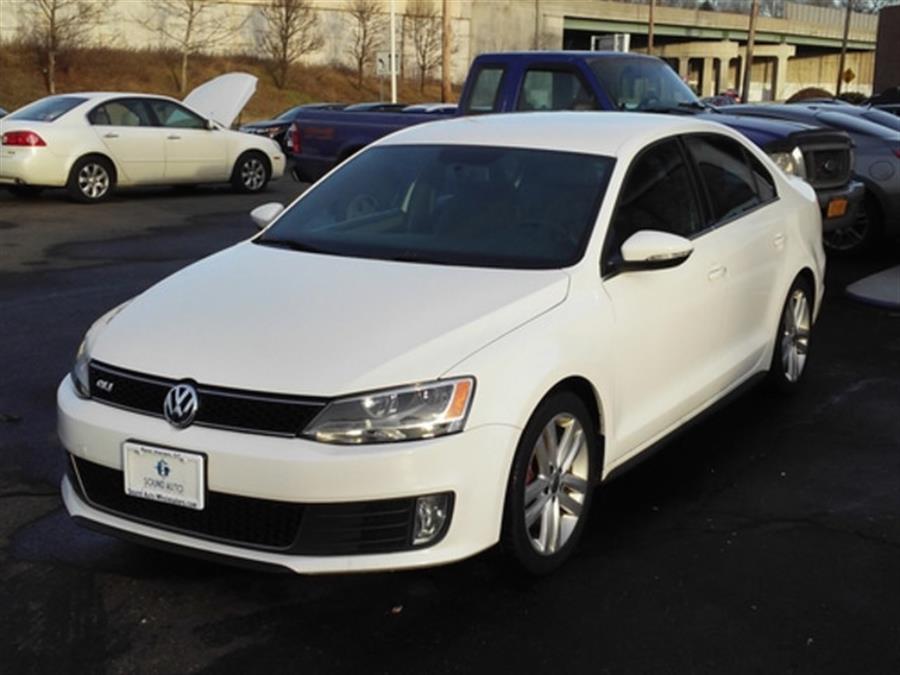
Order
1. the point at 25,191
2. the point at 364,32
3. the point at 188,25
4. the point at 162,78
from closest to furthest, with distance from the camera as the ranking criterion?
the point at 25,191, the point at 162,78, the point at 188,25, the point at 364,32

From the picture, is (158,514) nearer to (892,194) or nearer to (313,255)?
(313,255)

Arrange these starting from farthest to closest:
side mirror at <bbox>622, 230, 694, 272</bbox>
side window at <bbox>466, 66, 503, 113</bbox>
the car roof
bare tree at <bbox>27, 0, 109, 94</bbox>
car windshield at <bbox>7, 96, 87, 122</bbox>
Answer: bare tree at <bbox>27, 0, 109, 94</bbox> < car windshield at <bbox>7, 96, 87, 122</bbox> < side window at <bbox>466, 66, 503, 113</bbox> < the car roof < side mirror at <bbox>622, 230, 694, 272</bbox>

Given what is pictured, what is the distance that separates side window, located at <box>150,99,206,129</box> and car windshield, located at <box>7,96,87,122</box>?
1.15m

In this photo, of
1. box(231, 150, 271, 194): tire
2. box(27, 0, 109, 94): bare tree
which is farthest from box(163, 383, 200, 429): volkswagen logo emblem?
box(27, 0, 109, 94): bare tree

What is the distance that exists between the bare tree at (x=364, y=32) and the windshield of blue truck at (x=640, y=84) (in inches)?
2092

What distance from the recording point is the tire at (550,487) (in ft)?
12.1

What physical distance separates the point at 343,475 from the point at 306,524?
21cm

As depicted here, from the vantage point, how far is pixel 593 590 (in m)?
3.88

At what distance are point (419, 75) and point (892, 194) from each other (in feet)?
183

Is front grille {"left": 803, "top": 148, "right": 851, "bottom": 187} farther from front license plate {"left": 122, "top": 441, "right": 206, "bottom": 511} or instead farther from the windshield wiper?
front license plate {"left": 122, "top": 441, "right": 206, "bottom": 511}

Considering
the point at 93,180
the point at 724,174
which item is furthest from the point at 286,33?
the point at 724,174

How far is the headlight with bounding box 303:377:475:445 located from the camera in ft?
11.2

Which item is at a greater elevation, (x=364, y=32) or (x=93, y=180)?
(x=364, y=32)

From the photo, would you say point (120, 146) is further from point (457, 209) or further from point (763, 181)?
point (457, 209)
